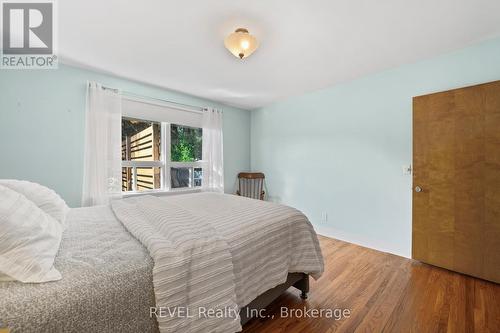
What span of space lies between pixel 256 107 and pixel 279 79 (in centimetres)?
145

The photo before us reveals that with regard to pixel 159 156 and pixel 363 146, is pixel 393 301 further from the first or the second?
pixel 159 156

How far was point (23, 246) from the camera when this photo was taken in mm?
855

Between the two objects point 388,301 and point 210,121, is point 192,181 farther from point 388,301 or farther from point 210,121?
point 388,301

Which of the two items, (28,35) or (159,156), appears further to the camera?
(159,156)

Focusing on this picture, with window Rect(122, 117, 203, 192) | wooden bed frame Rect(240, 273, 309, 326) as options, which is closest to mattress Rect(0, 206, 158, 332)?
wooden bed frame Rect(240, 273, 309, 326)

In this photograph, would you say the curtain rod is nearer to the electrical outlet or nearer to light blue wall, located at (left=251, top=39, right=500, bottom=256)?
light blue wall, located at (left=251, top=39, right=500, bottom=256)

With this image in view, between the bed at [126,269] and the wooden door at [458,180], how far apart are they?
5.23ft

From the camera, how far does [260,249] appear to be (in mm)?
1363

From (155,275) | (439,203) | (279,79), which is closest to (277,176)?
(279,79)

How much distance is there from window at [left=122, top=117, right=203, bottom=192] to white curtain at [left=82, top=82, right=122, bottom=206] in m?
0.27

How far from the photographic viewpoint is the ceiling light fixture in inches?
70.0

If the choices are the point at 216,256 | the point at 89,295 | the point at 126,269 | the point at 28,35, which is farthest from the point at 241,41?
the point at 28,35

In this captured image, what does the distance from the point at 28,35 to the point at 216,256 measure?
2.73 meters

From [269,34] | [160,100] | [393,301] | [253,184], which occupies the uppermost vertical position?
[269,34]
